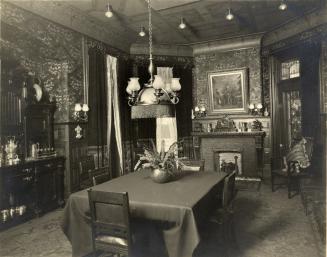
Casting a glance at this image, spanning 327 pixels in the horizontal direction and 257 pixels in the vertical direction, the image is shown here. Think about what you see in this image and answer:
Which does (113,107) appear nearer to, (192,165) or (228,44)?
(192,165)

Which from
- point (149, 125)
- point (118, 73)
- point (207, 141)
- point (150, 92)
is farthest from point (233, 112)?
point (150, 92)

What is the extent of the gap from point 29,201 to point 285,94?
6315mm

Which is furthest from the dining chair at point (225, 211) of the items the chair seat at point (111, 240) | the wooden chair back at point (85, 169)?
the wooden chair back at point (85, 169)

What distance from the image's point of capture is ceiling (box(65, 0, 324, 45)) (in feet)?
18.6

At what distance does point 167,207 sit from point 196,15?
4.86m

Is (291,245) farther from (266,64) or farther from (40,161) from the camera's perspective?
(266,64)

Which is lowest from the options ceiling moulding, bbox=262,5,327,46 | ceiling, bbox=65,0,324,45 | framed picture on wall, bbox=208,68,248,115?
framed picture on wall, bbox=208,68,248,115

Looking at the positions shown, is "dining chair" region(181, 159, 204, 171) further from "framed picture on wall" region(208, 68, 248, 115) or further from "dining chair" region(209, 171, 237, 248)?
"framed picture on wall" region(208, 68, 248, 115)

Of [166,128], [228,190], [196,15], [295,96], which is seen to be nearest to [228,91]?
[295,96]

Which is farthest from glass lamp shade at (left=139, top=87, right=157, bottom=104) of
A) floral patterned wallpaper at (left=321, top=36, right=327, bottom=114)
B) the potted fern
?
floral patterned wallpaper at (left=321, top=36, right=327, bottom=114)

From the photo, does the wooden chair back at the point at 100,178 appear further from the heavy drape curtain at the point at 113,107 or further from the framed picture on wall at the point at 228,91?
the framed picture on wall at the point at 228,91

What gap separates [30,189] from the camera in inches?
195

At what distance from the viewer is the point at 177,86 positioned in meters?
3.84

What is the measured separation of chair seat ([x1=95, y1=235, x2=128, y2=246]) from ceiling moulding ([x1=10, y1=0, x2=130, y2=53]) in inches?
157
